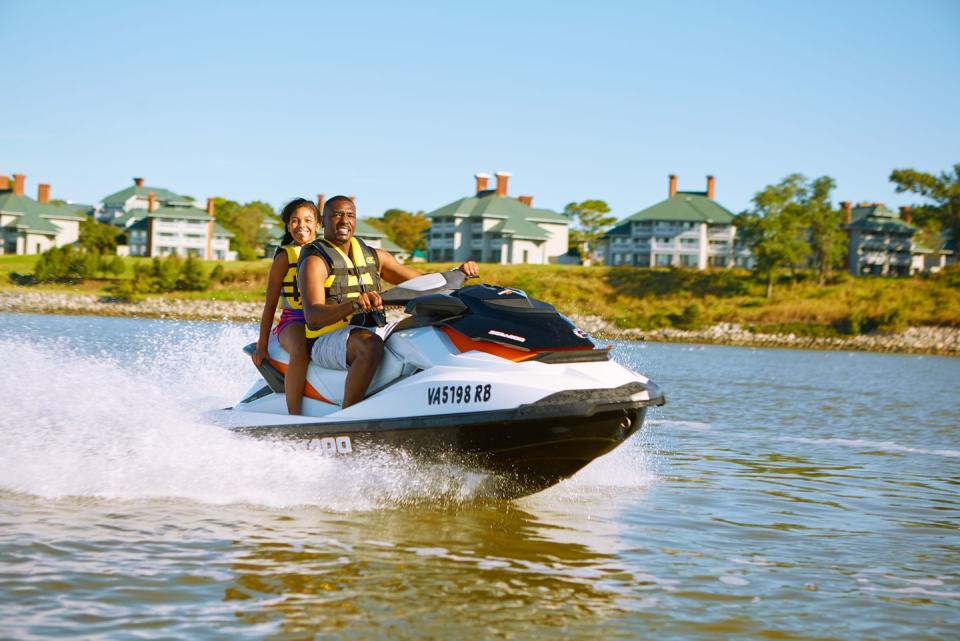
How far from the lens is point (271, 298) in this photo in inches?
277

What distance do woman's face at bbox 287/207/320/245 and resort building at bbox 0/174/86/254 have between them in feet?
317

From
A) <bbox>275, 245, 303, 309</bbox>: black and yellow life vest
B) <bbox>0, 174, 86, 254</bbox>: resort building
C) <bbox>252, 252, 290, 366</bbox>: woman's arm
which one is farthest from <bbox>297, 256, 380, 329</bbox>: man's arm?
<bbox>0, 174, 86, 254</bbox>: resort building

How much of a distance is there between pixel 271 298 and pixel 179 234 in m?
91.9

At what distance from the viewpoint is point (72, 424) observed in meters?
7.66

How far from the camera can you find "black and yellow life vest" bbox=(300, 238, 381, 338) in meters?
6.39

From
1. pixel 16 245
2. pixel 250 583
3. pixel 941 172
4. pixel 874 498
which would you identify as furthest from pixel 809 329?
pixel 16 245

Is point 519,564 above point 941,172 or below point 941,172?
below

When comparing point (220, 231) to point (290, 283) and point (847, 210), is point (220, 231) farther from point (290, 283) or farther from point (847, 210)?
point (290, 283)

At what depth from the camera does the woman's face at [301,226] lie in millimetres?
7133

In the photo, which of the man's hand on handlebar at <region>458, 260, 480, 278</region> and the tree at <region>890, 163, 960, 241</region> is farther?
the tree at <region>890, 163, 960, 241</region>

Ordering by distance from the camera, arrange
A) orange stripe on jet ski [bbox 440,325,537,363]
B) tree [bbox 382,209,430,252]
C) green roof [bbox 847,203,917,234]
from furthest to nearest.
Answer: tree [bbox 382,209,430,252]
green roof [bbox 847,203,917,234]
orange stripe on jet ski [bbox 440,325,537,363]

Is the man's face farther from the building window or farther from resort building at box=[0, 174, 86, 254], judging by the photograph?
resort building at box=[0, 174, 86, 254]

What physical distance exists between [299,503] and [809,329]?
57.6m

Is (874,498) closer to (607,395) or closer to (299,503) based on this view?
(607,395)
